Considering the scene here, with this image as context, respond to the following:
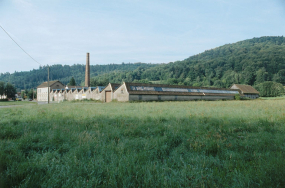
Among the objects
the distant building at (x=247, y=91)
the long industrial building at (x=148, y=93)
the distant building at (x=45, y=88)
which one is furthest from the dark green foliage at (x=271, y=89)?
the distant building at (x=45, y=88)

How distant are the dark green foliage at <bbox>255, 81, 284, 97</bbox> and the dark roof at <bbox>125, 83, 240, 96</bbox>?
38.5 m

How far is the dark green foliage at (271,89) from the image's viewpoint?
282ft

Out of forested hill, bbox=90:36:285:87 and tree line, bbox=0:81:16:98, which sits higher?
forested hill, bbox=90:36:285:87

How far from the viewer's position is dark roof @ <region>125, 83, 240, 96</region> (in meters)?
44.1

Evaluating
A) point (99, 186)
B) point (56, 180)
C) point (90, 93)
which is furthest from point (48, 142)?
point (90, 93)

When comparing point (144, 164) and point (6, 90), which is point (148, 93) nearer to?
point (144, 164)

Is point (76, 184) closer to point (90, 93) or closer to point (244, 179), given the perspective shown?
point (244, 179)

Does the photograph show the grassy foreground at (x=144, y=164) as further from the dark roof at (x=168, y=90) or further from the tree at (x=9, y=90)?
the tree at (x=9, y=90)

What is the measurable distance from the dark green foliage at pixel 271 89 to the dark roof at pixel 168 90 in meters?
38.5

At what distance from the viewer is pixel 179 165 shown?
413cm

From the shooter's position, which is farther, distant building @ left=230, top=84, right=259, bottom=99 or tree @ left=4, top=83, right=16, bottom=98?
distant building @ left=230, top=84, right=259, bottom=99

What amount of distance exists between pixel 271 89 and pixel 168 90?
7126 centimetres

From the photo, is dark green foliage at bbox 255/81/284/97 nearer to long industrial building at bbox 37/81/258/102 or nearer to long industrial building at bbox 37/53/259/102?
long industrial building at bbox 37/53/259/102

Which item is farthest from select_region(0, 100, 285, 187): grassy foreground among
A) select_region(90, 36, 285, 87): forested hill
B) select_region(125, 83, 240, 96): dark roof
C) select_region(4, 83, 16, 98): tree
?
select_region(90, 36, 285, 87): forested hill
